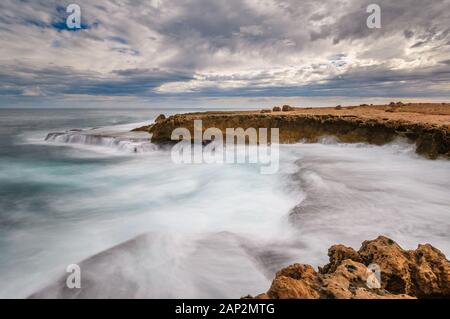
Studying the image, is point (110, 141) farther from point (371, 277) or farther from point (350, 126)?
point (371, 277)

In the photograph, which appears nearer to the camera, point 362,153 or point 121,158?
point 362,153

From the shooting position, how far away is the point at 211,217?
852 cm

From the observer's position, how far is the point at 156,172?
603 inches

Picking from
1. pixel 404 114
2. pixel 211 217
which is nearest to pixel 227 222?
pixel 211 217

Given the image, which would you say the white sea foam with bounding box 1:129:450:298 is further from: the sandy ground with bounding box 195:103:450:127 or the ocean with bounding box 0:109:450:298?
the sandy ground with bounding box 195:103:450:127

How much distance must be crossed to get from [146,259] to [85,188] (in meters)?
7.87

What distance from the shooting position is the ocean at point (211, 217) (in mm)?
5527

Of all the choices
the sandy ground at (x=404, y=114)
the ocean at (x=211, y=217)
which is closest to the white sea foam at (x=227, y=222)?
the ocean at (x=211, y=217)

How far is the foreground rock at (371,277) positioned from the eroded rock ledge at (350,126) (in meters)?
12.4

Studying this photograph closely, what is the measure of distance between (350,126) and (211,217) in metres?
14.6

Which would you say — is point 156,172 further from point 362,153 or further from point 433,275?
point 433,275

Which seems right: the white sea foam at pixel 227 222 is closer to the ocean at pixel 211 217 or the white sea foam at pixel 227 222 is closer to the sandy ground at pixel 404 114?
the ocean at pixel 211 217

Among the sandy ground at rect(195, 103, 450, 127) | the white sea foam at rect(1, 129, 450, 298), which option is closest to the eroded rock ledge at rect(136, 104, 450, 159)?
the sandy ground at rect(195, 103, 450, 127)
